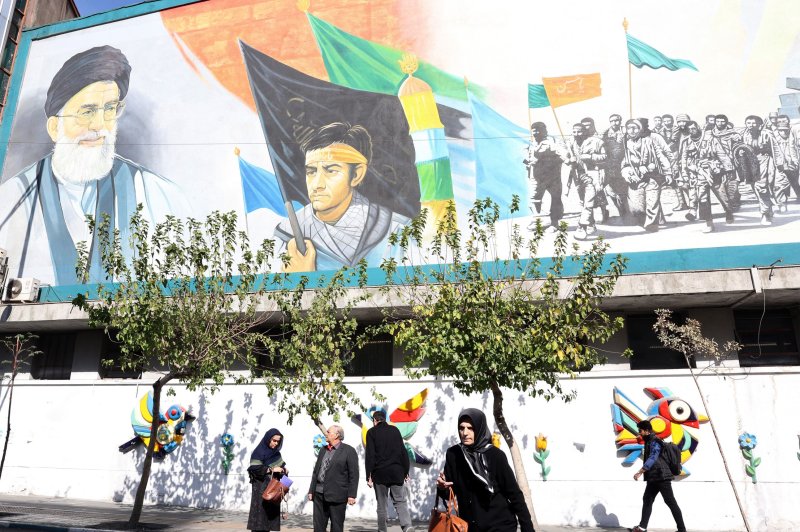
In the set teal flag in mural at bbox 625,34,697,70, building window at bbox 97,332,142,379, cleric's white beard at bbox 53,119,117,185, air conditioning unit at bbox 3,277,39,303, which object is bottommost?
building window at bbox 97,332,142,379

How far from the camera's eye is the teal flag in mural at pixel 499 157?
14320 mm

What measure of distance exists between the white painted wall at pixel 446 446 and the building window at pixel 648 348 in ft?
1.84

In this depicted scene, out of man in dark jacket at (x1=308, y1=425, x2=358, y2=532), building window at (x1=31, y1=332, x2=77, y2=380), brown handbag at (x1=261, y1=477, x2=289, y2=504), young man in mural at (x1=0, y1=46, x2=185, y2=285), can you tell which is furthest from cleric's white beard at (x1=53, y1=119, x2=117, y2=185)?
man in dark jacket at (x1=308, y1=425, x2=358, y2=532)

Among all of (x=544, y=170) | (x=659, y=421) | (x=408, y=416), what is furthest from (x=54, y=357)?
(x=659, y=421)

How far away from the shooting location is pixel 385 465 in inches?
352

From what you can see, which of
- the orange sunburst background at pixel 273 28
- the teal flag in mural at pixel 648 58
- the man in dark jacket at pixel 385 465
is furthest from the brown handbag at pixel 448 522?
the orange sunburst background at pixel 273 28

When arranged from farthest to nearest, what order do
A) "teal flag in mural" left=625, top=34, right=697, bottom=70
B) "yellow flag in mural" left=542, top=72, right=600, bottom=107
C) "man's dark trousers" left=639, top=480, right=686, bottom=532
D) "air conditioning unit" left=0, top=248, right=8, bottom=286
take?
"air conditioning unit" left=0, top=248, right=8, bottom=286 < "yellow flag in mural" left=542, top=72, right=600, bottom=107 < "teal flag in mural" left=625, top=34, right=697, bottom=70 < "man's dark trousers" left=639, top=480, right=686, bottom=532

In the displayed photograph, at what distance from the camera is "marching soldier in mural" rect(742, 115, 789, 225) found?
513 inches

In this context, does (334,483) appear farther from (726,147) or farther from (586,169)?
(726,147)

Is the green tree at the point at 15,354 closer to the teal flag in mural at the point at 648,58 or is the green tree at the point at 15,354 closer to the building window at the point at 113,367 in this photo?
the building window at the point at 113,367

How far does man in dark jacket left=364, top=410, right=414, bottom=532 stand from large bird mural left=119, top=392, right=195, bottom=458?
7287 millimetres

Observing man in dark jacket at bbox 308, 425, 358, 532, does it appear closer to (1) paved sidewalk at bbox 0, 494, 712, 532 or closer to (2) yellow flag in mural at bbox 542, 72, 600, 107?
(1) paved sidewalk at bbox 0, 494, 712, 532

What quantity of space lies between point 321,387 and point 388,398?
7.18ft

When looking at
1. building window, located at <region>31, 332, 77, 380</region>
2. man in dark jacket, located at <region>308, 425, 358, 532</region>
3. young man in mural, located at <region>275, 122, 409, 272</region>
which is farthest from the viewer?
building window, located at <region>31, 332, 77, 380</region>
